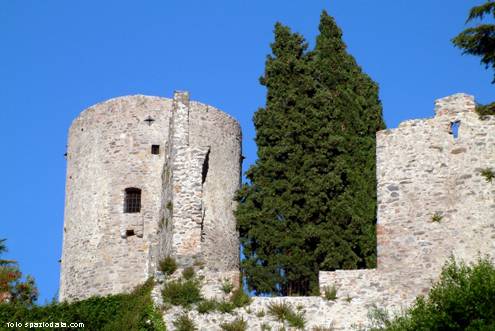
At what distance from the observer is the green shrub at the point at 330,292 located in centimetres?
3005

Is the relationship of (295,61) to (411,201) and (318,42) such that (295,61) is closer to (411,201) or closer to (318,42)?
(318,42)

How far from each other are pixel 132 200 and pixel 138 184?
53cm

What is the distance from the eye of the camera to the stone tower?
3509 centimetres

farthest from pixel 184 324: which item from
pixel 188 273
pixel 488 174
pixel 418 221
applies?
pixel 488 174

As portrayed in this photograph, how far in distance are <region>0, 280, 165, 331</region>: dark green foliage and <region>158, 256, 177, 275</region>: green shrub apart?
1.00 metres

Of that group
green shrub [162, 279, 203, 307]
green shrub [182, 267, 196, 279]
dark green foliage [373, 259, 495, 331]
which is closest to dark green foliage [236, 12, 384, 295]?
green shrub [182, 267, 196, 279]

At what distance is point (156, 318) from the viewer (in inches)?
1198

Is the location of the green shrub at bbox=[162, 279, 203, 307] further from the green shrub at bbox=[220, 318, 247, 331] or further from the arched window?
the arched window

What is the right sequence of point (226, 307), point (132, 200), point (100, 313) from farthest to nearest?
1. point (132, 200)
2. point (100, 313)
3. point (226, 307)

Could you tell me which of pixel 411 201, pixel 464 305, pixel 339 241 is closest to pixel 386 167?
pixel 411 201

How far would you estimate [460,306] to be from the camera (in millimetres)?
26141

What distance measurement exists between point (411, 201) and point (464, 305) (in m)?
4.71

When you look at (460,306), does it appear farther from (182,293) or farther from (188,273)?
(188,273)

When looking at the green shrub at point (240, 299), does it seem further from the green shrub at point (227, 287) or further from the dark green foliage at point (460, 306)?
the dark green foliage at point (460, 306)
